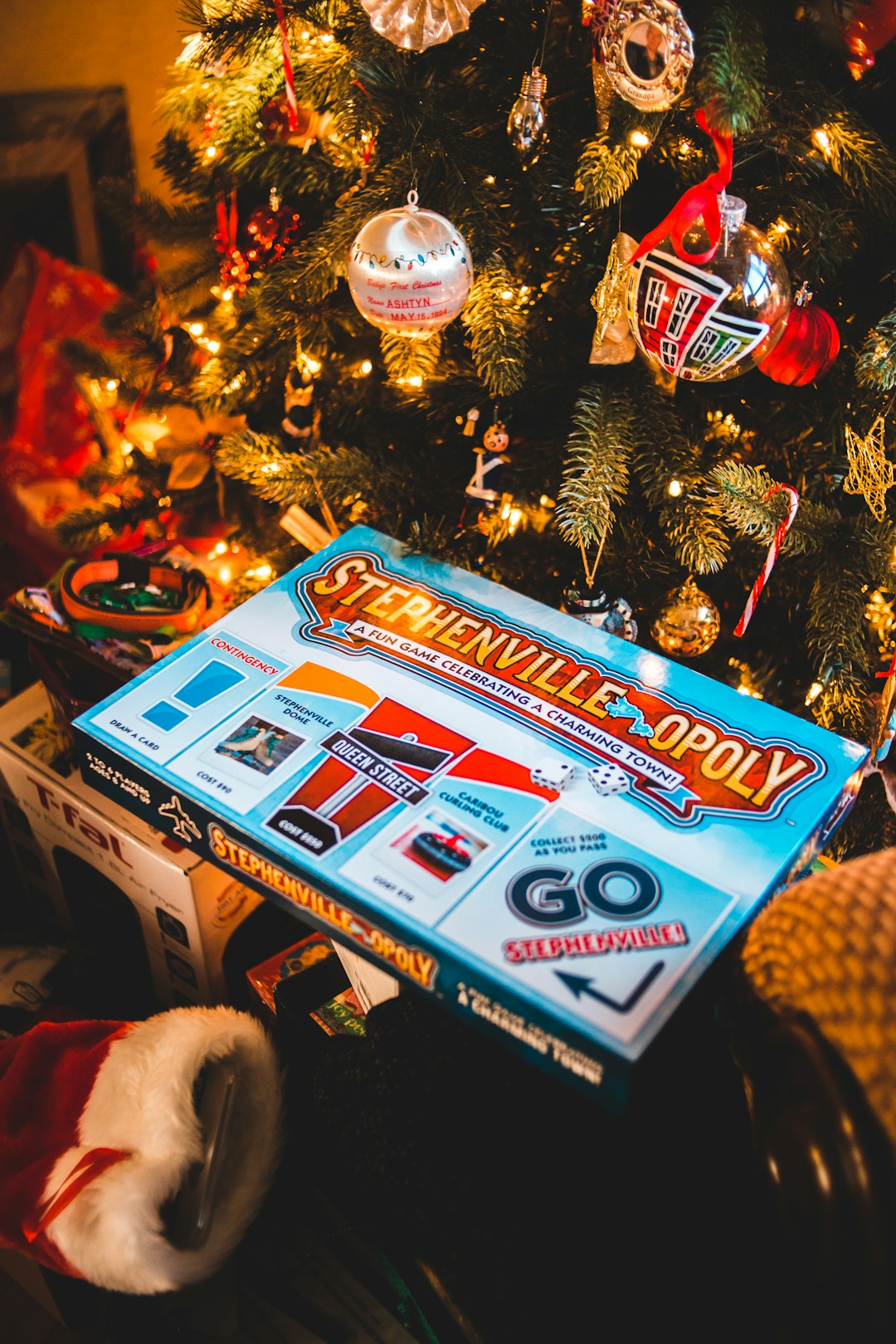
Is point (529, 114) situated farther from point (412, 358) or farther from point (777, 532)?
point (777, 532)

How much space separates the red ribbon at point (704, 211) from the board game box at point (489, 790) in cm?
31

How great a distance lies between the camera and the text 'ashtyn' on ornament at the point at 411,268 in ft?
2.20

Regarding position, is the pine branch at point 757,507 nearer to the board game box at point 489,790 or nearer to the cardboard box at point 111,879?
the board game box at point 489,790

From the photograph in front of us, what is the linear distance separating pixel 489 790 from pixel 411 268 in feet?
1.23

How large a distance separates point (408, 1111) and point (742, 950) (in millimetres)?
265

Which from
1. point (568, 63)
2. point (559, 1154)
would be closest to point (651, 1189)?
point (559, 1154)

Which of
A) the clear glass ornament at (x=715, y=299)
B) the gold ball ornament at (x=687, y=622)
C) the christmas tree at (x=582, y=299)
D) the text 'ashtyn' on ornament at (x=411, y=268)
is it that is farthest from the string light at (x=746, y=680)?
the text 'ashtyn' on ornament at (x=411, y=268)

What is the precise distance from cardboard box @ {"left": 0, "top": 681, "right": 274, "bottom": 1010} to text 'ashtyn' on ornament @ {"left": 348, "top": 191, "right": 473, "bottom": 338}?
505 mm

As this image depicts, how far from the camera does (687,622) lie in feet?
2.79

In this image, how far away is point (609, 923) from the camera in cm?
58

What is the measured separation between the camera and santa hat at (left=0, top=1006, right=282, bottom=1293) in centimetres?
69

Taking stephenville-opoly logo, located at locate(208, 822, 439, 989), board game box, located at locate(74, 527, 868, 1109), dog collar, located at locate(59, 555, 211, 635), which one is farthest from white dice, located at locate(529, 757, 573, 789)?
dog collar, located at locate(59, 555, 211, 635)

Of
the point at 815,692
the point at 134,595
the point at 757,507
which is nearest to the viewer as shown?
the point at 757,507

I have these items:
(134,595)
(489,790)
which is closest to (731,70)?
(489,790)
